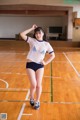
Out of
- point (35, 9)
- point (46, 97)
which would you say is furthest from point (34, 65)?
point (35, 9)

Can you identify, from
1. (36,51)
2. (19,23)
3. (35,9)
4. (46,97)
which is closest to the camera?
(36,51)

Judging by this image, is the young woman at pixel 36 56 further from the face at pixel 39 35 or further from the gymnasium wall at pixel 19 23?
the gymnasium wall at pixel 19 23

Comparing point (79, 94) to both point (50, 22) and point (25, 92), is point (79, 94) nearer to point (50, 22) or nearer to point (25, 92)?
point (25, 92)

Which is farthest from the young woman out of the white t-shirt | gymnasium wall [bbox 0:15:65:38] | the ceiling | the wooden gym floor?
gymnasium wall [bbox 0:15:65:38]

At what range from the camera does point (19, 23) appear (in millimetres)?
20891

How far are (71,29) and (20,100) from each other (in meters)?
13.8

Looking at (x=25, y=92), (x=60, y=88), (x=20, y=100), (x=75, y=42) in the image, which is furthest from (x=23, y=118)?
(x=75, y=42)

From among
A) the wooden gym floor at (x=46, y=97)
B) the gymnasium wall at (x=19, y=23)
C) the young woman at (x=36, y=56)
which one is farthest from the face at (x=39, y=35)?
the gymnasium wall at (x=19, y=23)

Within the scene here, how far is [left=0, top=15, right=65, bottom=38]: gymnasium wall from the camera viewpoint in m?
20.6

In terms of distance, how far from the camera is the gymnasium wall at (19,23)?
67.7ft

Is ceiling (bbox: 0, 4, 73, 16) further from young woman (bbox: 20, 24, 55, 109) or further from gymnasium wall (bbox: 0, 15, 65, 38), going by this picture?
young woman (bbox: 20, 24, 55, 109)

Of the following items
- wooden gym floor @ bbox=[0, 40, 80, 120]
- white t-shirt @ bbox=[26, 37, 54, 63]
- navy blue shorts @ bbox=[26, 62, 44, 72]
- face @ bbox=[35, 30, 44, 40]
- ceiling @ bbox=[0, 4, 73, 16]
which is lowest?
wooden gym floor @ bbox=[0, 40, 80, 120]

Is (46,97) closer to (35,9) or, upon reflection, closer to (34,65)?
(34,65)

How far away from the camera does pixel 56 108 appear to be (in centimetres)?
432
